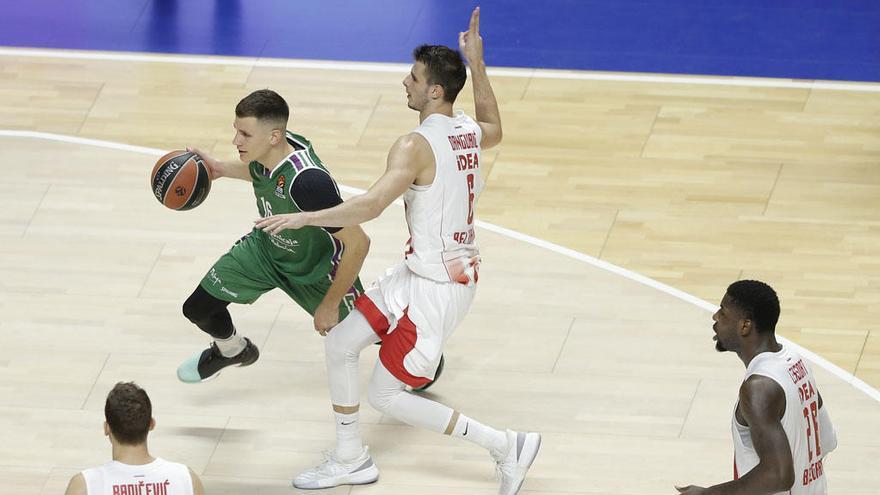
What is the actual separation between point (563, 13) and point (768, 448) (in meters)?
7.64

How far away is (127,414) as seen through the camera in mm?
4980

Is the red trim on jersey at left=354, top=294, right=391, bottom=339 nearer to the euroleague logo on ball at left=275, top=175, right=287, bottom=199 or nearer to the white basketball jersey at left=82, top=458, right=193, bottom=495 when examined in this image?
the euroleague logo on ball at left=275, top=175, right=287, bottom=199

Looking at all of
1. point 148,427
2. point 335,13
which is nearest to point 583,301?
point 148,427

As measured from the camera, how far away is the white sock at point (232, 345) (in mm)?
7512

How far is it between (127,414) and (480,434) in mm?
2186

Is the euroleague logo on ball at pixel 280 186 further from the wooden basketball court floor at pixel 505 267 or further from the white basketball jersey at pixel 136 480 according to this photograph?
the white basketball jersey at pixel 136 480

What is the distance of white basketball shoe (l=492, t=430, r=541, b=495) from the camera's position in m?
6.84

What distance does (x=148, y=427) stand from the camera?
A: 16.6 ft

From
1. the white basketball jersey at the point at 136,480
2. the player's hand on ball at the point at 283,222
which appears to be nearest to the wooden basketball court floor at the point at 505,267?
the player's hand on ball at the point at 283,222

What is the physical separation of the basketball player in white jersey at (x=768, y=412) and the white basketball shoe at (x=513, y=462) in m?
1.42

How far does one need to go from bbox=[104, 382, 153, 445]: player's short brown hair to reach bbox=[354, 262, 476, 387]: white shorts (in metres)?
1.88

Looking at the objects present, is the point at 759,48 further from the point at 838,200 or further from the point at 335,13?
the point at 335,13

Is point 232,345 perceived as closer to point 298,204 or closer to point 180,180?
point 180,180

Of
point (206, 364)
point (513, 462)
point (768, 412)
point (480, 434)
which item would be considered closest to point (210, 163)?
point (206, 364)
